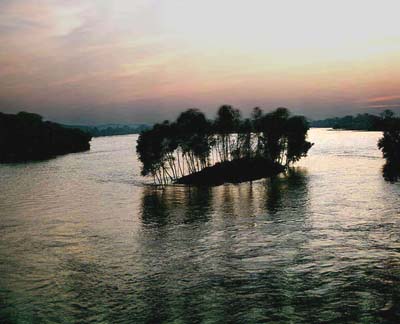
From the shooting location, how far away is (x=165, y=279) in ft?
139

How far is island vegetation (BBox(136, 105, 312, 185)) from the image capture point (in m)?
120

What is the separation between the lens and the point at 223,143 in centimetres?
14050

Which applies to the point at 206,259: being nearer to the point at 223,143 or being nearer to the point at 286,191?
the point at 286,191

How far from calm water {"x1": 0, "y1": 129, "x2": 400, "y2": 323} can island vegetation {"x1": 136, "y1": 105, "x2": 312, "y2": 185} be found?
23.4 meters

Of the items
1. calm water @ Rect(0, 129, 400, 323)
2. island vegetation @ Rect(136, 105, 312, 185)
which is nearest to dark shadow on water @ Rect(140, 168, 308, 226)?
calm water @ Rect(0, 129, 400, 323)

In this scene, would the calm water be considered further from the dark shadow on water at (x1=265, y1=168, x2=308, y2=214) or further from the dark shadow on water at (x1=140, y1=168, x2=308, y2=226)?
the dark shadow on water at (x1=265, y1=168, x2=308, y2=214)

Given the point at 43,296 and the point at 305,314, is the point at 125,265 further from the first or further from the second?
the point at 305,314

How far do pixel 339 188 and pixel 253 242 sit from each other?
57.3 m

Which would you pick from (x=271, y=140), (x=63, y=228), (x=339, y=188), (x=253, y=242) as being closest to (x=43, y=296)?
(x=253, y=242)

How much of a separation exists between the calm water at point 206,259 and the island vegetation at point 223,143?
76.9 feet

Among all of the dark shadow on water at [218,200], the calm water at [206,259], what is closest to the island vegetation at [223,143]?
the dark shadow on water at [218,200]

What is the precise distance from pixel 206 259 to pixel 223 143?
307ft

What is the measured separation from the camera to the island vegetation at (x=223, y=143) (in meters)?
120

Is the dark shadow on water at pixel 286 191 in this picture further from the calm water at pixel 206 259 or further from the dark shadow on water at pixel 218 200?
the calm water at pixel 206 259
